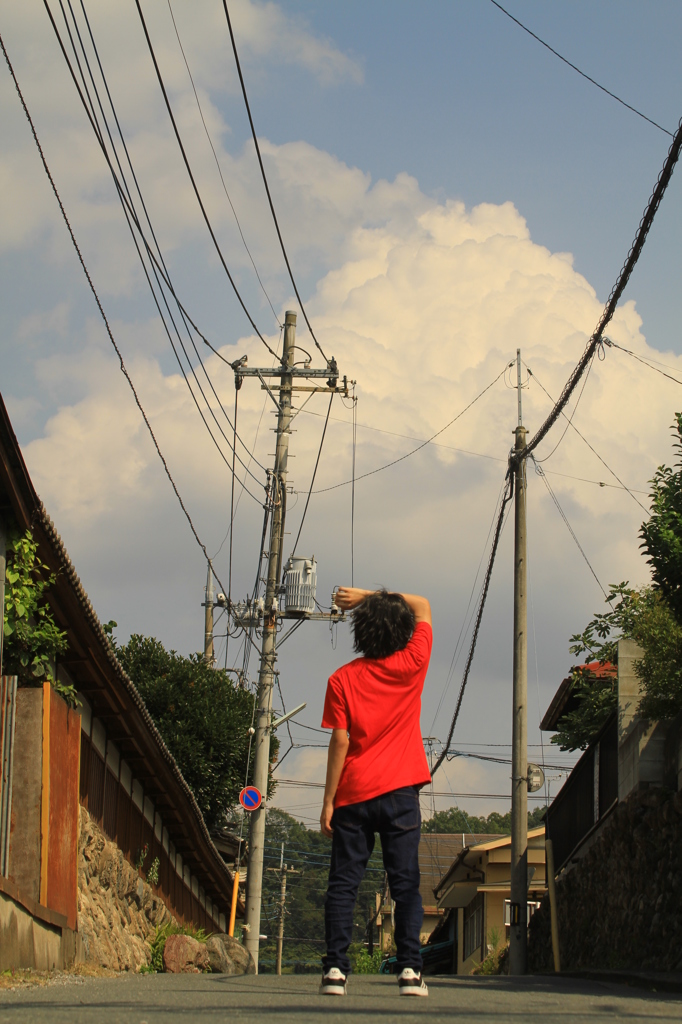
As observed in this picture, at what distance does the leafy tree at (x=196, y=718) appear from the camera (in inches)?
918

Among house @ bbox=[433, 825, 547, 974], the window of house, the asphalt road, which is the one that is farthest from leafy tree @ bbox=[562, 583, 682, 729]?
the window of house

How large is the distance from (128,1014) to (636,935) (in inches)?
385

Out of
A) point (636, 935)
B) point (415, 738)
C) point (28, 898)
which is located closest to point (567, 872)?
point (636, 935)

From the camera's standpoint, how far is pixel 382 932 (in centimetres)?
5962

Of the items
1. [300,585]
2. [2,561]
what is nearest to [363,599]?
[2,561]

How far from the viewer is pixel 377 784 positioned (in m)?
5.30

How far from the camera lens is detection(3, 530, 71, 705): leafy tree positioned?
988 centimetres

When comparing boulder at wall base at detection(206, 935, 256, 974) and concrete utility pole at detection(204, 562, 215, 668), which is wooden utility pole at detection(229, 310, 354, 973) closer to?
boulder at wall base at detection(206, 935, 256, 974)

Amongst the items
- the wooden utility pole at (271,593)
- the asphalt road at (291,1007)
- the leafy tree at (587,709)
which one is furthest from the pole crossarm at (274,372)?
the asphalt road at (291,1007)

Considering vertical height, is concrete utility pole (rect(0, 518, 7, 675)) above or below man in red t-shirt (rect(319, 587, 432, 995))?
above

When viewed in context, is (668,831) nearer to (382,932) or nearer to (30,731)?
(30,731)

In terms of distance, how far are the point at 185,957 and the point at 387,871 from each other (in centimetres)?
1000

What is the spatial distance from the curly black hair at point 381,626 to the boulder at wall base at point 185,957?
991 centimetres

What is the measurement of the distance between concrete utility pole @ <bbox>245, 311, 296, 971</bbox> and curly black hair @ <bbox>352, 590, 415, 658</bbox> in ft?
48.9
